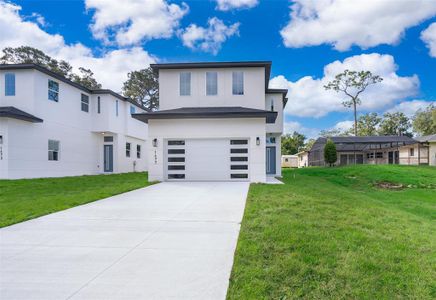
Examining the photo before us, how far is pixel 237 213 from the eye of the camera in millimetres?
6148

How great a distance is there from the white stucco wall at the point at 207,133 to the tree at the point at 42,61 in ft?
82.5

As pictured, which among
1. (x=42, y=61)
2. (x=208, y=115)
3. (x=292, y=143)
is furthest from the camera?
(x=292, y=143)

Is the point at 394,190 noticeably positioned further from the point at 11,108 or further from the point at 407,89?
the point at 407,89

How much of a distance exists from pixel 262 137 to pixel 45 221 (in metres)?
9.09

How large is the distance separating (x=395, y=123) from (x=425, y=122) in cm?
468

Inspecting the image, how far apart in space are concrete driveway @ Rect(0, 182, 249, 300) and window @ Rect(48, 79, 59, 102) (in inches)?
485

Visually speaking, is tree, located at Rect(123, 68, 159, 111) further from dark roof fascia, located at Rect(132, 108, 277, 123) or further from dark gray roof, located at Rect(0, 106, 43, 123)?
dark roof fascia, located at Rect(132, 108, 277, 123)

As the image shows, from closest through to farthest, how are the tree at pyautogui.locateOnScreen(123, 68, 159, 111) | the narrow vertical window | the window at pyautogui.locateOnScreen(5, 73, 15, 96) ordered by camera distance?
1. the window at pyautogui.locateOnScreen(5, 73, 15, 96)
2. the narrow vertical window
3. the tree at pyautogui.locateOnScreen(123, 68, 159, 111)

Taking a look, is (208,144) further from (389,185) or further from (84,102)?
(84,102)

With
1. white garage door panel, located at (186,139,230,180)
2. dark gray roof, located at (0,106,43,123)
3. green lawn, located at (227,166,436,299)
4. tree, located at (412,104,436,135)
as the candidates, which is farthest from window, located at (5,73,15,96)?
tree, located at (412,104,436,135)

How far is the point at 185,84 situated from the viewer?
15.2 m

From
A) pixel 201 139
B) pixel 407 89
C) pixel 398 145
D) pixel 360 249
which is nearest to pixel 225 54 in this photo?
pixel 201 139

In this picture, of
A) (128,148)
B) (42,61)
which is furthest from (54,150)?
(42,61)

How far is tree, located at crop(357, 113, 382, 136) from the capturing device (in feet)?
170
